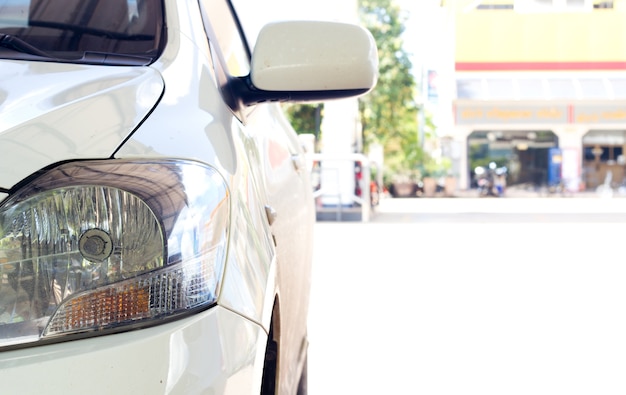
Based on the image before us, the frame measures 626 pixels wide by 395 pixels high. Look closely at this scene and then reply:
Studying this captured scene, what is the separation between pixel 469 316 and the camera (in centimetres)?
585

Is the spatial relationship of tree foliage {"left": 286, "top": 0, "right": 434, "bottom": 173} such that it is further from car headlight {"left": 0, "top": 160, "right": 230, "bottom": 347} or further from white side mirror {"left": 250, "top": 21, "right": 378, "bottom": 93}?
car headlight {"left": 0, "top": 160, "right": 230, "bottom": 347}

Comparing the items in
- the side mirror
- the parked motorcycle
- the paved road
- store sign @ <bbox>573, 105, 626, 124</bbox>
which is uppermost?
the side mirror

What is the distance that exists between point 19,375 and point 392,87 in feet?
99.4

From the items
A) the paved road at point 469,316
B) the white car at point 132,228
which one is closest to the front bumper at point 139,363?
the white car at point 132,228

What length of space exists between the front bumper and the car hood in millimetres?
285

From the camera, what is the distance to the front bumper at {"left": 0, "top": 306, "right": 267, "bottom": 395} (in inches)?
47.3

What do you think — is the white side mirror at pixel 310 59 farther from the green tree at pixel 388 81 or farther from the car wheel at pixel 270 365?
the green tree at pixel 388 81

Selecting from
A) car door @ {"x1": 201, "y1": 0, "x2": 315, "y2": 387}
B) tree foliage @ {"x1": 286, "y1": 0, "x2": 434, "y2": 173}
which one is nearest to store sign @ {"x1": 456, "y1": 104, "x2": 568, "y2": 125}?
tree foliage @ {"x1": 286, "y1": 0, "x2": 434, "y2": 173}

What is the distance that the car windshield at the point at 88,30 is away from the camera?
1883 mm

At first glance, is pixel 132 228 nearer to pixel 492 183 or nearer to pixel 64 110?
pixel 64 110

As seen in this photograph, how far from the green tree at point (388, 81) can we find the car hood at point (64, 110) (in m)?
28.8

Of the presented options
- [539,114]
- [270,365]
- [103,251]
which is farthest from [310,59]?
[539,114]

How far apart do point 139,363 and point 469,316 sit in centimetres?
482

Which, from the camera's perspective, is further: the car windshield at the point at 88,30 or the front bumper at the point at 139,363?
the car windshield at the point at 88,30
